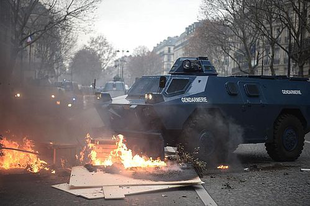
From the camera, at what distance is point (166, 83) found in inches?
389

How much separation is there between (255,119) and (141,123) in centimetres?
282

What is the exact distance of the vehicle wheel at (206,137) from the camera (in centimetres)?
938

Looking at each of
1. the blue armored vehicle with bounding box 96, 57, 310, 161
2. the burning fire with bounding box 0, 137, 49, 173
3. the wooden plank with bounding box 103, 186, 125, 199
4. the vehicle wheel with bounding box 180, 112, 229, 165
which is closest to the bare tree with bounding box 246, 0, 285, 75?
the blue armored vehicle with bounding box 96, 57, 310, 161

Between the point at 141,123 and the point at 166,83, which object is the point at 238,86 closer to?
the point at 166,83

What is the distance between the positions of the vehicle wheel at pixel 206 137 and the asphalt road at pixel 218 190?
39 cm

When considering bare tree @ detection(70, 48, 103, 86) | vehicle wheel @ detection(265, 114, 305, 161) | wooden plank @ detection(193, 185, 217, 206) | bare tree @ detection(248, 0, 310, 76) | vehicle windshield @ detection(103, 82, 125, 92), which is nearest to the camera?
wooden plank @ detection(193, 185, 217, 206)

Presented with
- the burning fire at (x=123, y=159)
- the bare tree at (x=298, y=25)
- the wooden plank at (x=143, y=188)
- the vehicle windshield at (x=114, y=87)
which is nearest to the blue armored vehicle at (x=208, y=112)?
the burning fire at (x=123, y=159)

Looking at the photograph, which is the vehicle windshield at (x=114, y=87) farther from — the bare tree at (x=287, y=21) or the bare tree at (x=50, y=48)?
the bare tree at (x=50, y=48)

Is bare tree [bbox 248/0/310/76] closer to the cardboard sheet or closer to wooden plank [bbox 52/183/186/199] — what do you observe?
wooden plank [bbox 52/183/186/199]

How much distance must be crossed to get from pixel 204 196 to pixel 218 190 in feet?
1.78

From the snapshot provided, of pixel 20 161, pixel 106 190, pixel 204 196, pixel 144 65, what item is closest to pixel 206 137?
pixel 204 196

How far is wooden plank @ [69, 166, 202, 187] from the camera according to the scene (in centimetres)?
748

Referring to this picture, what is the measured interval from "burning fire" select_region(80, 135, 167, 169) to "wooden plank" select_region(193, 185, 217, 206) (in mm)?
1503

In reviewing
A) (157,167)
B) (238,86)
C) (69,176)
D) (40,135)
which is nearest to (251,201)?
(157,167)
